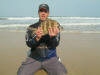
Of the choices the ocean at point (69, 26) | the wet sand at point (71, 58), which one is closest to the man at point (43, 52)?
the wet sand at point (71, 58)

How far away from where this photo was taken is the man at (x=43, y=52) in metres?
3.46

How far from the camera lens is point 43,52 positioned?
12.2 feet

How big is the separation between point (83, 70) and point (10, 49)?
3221mm

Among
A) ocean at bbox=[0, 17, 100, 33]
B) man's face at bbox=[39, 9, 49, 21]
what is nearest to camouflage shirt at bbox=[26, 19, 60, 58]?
man's face at bbox=[39, 9, 49, 21]

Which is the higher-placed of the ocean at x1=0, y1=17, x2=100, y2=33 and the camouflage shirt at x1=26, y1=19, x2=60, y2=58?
the camouflage shirt at x1=26, y1=19, x2=60, y2=58

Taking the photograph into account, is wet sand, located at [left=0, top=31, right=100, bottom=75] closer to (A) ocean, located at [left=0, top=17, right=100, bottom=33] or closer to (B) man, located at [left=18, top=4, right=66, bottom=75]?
(B) man, located at [left=18, top=4, right=66, bottom=75]

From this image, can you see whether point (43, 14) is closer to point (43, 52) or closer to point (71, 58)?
point (43, 52)

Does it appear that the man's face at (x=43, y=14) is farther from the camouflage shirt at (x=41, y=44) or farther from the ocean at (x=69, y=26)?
the ocean at (x=69, y=26)

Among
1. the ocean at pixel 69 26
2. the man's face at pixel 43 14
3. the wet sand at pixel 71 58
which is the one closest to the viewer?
the man's face at pixel 43 14

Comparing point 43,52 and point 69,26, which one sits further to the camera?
point 69,26

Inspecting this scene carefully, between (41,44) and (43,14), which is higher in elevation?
(43,14)

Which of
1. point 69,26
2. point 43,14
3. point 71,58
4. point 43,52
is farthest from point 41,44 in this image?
point 69,26

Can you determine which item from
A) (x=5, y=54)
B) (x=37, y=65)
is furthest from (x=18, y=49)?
(x=37, y=65)

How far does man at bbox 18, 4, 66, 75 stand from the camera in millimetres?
3465
